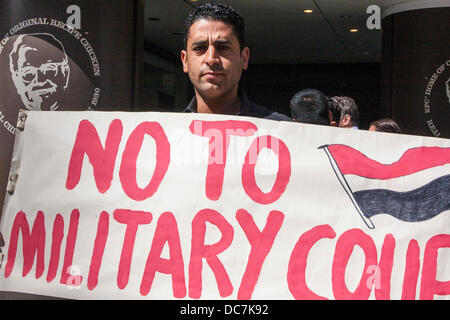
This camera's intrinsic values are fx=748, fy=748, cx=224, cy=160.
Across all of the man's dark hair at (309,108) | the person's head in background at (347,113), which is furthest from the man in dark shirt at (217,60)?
the person's head in background at (347,113)

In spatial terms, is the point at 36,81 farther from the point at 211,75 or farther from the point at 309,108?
the point at 211,75

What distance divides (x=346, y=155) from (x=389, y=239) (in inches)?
9.2

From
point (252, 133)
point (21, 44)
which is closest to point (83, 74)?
point (21, 44)

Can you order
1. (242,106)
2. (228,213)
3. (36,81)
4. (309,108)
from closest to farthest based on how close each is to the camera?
(228,213) < (242,106) < (309,108) < (36,81)

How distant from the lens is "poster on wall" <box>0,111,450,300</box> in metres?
1.79

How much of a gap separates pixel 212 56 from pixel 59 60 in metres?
2.61

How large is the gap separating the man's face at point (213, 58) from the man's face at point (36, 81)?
2.38 m

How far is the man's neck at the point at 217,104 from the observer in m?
2.03

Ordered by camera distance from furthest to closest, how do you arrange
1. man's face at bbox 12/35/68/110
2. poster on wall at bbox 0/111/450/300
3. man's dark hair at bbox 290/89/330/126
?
man's face at bbox 12/35/68/110, man's dark hair at bbox 290/89/330/126, poster on wall at bbox 0/111/450/300

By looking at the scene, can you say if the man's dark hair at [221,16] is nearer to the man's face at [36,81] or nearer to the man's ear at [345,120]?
the man's ear at [345,120]

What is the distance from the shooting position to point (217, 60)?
1980 millimetres

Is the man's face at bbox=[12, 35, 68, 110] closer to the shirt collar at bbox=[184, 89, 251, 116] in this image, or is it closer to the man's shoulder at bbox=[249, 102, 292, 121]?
the shirt collar at bbox=[184, 89, 251, 116]

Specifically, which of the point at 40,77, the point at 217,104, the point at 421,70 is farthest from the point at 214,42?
the point at 421,70

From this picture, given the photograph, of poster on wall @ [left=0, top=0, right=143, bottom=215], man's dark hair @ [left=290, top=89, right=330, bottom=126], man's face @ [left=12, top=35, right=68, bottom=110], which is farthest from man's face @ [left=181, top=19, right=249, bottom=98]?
man's face @ [left=12, top=35, right=68, bottom=110]
